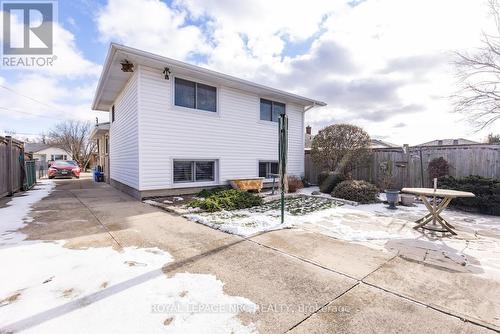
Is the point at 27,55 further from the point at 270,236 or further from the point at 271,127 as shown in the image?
the point at 270,236

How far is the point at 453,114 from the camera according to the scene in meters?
10.0

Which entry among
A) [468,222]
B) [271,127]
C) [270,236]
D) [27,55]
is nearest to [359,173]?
[271,127]

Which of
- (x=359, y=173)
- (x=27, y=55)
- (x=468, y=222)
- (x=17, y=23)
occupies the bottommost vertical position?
(x=468, y=222)

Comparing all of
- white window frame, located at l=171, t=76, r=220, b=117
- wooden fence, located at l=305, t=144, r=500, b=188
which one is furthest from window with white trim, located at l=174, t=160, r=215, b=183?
wooden fence, located at l=305, t=144, r=500, b=188

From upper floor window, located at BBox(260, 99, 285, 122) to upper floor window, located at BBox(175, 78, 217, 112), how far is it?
2.51m

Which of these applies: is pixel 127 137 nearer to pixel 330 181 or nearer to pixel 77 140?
pixel 330 181

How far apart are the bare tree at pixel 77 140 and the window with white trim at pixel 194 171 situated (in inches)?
1164

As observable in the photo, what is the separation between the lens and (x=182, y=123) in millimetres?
7980

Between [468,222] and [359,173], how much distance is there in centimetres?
531

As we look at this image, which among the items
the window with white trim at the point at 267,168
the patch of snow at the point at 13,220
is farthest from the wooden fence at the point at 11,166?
the window with white trim at the point at 267,168

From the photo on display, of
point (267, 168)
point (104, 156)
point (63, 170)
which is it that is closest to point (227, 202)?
point (267, 168)

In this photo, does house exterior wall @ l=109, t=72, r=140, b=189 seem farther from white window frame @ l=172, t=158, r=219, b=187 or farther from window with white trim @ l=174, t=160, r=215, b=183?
window with white trim @ l=174, t=160, r=215, b=183

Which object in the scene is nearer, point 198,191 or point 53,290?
point 53,290

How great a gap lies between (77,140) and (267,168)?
35.9 metres
